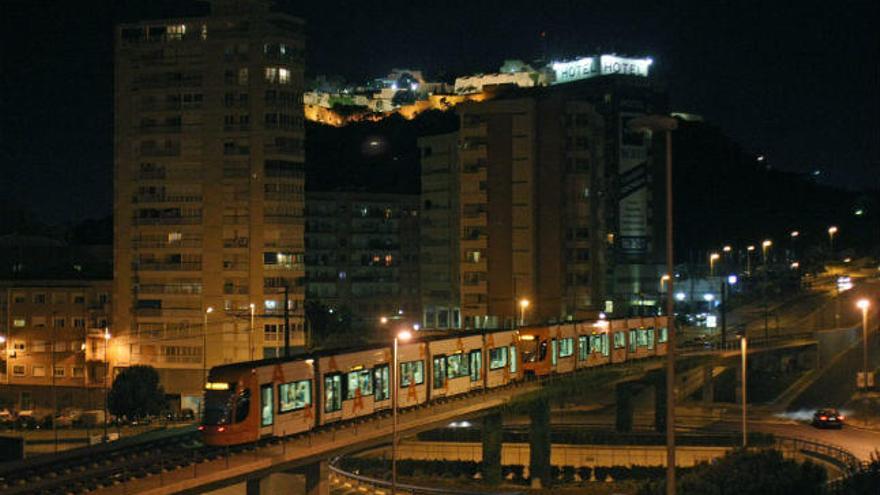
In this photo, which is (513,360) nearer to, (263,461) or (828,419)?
(828,419)

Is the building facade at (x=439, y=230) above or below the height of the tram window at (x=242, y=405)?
above

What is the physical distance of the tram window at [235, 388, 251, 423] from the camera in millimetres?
24766

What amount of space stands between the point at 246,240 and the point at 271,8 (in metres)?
13.5

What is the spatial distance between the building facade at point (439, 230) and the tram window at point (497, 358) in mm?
43253

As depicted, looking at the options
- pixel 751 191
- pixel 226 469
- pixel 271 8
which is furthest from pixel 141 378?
pixel 751 191

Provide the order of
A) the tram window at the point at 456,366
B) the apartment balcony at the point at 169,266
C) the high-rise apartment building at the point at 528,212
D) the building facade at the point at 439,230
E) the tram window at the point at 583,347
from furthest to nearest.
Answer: the building facade at the point at 439,230, the high-rise apartment building at the point at 528,212, the apartment balcony at the point at 169,266, the tram window at the point at 583,347, the tram window at the point at 456,366

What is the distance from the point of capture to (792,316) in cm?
7862

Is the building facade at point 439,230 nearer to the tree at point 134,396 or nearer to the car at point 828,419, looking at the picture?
the tree at point 134,396

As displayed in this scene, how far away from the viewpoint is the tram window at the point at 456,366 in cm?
3441

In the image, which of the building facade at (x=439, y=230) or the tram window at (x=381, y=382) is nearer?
the tram window at (x=381, y=382)

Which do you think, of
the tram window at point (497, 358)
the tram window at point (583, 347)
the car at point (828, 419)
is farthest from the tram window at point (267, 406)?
the car at point (828, 419)

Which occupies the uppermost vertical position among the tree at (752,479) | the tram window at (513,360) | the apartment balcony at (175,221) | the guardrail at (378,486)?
the apartment balcony at (175,221)

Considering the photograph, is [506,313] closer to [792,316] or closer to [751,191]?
[792,316]

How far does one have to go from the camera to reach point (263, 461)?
23.5m
